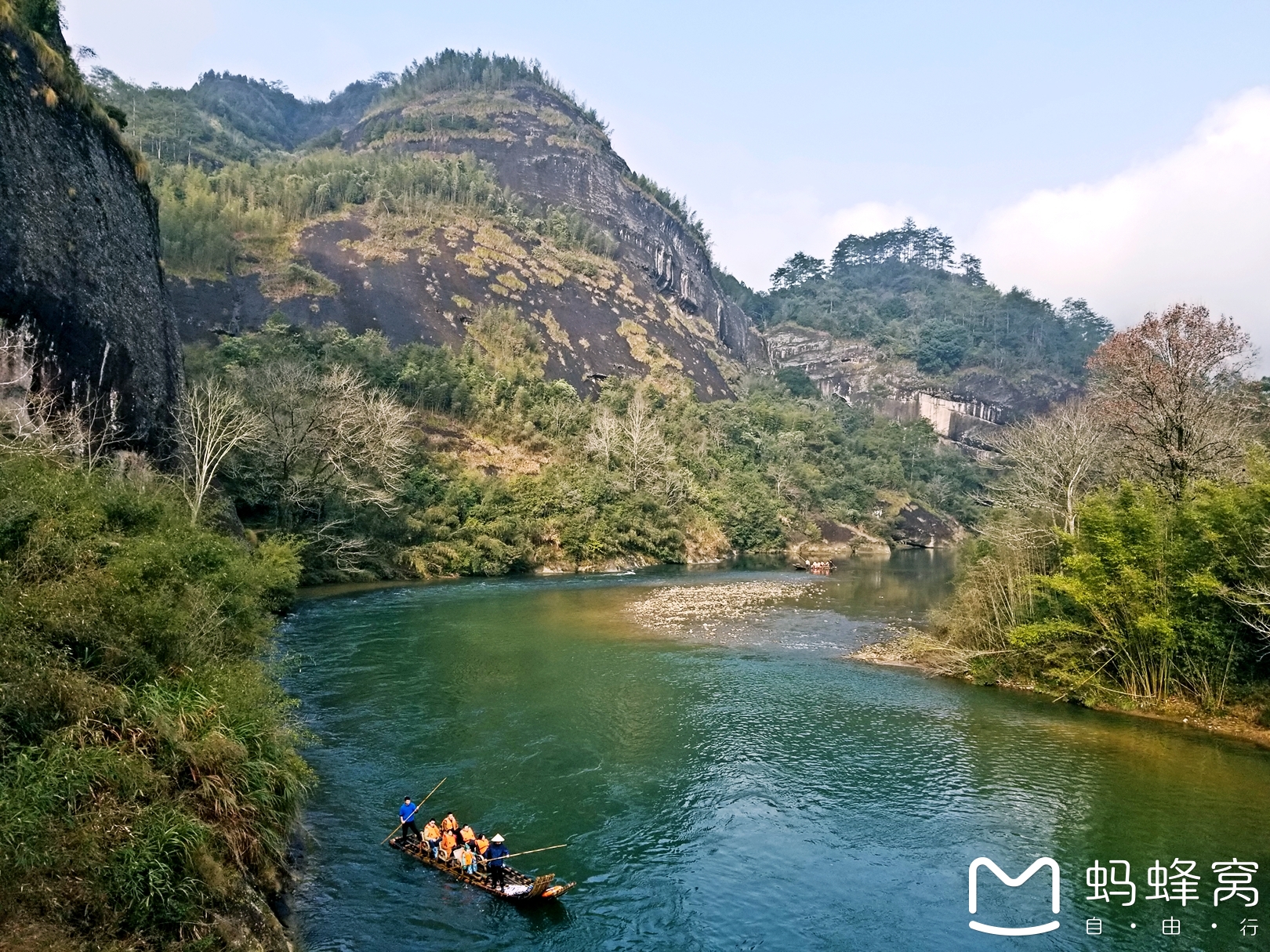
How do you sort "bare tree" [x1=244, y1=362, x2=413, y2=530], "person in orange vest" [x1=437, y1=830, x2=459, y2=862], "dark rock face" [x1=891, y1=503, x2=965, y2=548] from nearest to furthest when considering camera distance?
"person in orange vest" [x1=437, y1=830, x2=459, y2=862]
"bare tree" [x1=244, y1=362, x2=413, y2=530]
"dark rock face" [x1=891, y1=503, x2=965, y2=548]

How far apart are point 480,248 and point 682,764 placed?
79589mm

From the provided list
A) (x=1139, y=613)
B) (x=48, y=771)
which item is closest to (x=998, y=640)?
(x=1139, y=613)

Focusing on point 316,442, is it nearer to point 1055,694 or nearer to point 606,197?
point 1055,694

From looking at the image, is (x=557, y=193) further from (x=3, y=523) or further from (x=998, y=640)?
(x=3, y=523)

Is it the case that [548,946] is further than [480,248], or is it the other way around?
[480,248]

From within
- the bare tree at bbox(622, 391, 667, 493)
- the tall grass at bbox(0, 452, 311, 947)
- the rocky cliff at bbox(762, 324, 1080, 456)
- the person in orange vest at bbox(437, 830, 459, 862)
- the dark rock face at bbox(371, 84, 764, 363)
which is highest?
the dark rock face at bbox(371, 84, 764, 363)

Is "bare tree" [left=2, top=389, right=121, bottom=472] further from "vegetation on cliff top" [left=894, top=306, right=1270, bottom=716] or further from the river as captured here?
"vegetation on cliff top" [left=894, top=306, right=1270, bottom=716]

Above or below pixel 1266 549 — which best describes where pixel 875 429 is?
above

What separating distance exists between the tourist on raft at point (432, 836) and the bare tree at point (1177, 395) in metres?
19.7

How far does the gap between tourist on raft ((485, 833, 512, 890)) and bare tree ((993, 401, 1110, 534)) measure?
1953 cm

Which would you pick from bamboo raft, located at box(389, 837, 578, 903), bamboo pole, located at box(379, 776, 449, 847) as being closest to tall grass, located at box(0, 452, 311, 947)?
bamboo pole, located at box(379, 776, 449, 847)

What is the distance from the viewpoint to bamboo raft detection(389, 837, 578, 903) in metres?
10.2

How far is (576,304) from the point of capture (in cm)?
8969

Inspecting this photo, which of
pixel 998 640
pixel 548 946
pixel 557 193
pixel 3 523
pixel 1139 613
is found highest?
pixel 557 193
